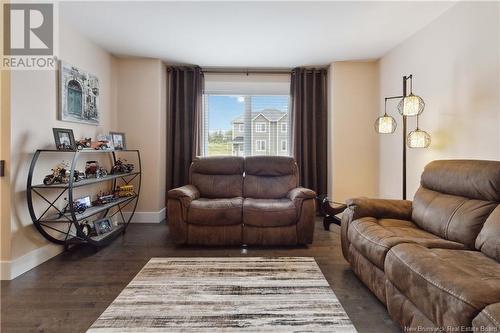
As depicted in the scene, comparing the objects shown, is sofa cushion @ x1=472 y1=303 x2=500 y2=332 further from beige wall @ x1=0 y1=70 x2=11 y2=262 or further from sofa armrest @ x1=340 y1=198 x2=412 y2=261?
beige wall @ x1=0 y1=70 x2=11 y2=262

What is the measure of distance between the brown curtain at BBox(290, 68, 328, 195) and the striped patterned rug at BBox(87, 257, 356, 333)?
1957 millimetres

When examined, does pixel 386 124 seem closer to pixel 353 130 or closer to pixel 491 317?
pixel 353 130

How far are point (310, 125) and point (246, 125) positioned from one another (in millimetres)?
1075

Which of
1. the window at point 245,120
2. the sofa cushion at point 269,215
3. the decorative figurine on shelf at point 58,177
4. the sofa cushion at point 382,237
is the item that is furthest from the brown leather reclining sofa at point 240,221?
the window at point 245,120

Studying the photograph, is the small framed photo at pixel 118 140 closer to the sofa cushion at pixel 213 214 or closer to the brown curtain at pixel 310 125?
the sofa cushion at pixel 213 214

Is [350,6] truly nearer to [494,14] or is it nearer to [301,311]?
[494,14]

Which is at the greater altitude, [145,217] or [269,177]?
[269,177]

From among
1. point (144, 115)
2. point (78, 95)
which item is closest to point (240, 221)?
point (144, 115)

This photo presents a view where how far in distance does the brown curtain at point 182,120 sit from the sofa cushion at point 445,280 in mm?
3273

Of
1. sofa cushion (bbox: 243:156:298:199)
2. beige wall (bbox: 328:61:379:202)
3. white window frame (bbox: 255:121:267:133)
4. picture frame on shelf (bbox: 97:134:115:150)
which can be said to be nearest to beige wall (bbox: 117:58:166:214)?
picture frame on shelf (bbox: 97:134:115:150)

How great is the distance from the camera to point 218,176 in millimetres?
3590

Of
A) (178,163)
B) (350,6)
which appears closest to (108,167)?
(178,163)

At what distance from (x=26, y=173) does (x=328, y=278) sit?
2.82 meters

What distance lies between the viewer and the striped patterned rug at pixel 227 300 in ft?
5.23
